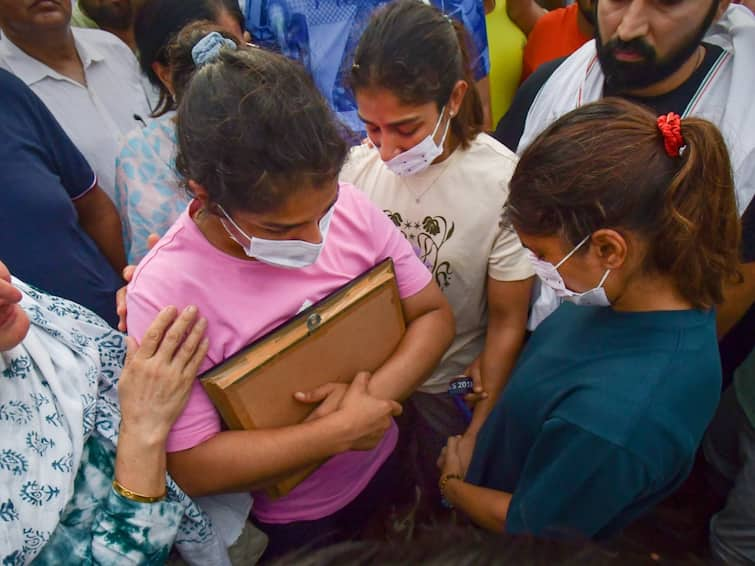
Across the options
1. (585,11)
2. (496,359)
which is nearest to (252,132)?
(496,359)

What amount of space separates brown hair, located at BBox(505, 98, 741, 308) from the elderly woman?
722mm

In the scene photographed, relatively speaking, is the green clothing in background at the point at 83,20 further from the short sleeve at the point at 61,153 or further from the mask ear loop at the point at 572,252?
the mask ear loop at the point at 572,252

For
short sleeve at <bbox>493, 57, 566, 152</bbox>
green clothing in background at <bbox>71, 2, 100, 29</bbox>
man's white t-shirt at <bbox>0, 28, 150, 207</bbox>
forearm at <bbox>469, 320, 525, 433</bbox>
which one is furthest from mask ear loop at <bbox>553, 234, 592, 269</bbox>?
green clothing in background at <bbox>71, 2, 100, 29</bbox>

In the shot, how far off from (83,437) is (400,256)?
0.76m

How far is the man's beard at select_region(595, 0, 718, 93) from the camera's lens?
1557 mm

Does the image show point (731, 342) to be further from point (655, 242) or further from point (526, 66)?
point (526, 66)

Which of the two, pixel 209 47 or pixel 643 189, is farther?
pixel 209 47

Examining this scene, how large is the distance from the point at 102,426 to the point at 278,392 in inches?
13.0

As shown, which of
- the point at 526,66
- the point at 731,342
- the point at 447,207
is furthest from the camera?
the point at 526,66

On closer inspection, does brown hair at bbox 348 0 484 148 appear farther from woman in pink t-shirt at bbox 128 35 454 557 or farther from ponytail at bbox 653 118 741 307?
ponytail at bbox 653 118 741 307

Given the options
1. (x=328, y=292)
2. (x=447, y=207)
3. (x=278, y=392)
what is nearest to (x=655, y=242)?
(x=447, y=207)

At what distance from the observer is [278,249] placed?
3.51ft

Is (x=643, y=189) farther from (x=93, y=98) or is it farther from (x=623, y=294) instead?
(x=93, y=98)

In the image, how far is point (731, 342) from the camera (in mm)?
1854
